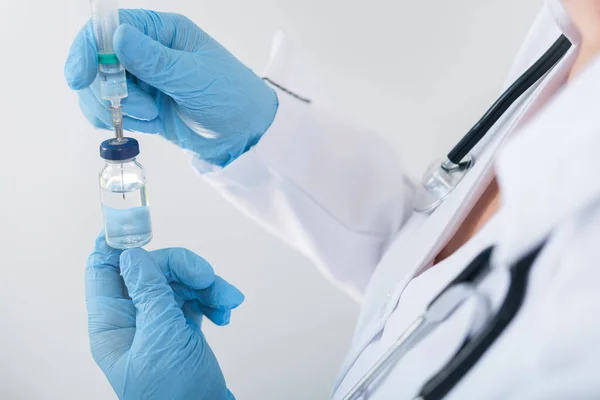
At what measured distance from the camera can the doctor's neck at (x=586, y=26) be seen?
18.8 inches

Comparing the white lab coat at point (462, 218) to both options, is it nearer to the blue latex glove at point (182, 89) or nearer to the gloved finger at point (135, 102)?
the blue latex glove at point (182, 89)

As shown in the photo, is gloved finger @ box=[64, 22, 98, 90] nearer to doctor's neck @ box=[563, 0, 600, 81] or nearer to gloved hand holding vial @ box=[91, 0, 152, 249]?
gloved hand holding vial @ box=[91, 0, 152, 249]

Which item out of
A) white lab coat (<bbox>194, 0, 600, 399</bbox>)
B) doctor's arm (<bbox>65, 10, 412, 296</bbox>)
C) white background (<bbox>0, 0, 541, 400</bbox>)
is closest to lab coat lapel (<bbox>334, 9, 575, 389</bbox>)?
white lab coat (<bbox>194, 0, 600, 399</bbox>)

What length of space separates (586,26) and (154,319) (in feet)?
1.91

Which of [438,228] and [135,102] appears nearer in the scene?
[438,228]

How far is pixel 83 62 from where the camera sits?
67 centimetres

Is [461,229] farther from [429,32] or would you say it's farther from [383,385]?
[429,32]

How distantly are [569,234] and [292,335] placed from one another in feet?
3.73

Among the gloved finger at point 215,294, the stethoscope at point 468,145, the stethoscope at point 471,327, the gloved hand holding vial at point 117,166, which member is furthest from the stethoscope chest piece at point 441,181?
the gloved hand holding vial at point 117,166

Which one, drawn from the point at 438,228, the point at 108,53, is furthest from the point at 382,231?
the point at 108,53

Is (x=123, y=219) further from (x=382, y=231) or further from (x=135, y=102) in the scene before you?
(x=382, y=231)

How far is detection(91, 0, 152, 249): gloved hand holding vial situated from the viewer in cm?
67

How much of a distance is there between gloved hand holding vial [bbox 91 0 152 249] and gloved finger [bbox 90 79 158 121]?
2 centimetres

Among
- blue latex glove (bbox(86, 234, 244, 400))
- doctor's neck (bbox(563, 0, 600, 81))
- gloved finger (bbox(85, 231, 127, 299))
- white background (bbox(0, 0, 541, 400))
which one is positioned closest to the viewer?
doctor's neck (bbox(563, 0, 600, 81))
